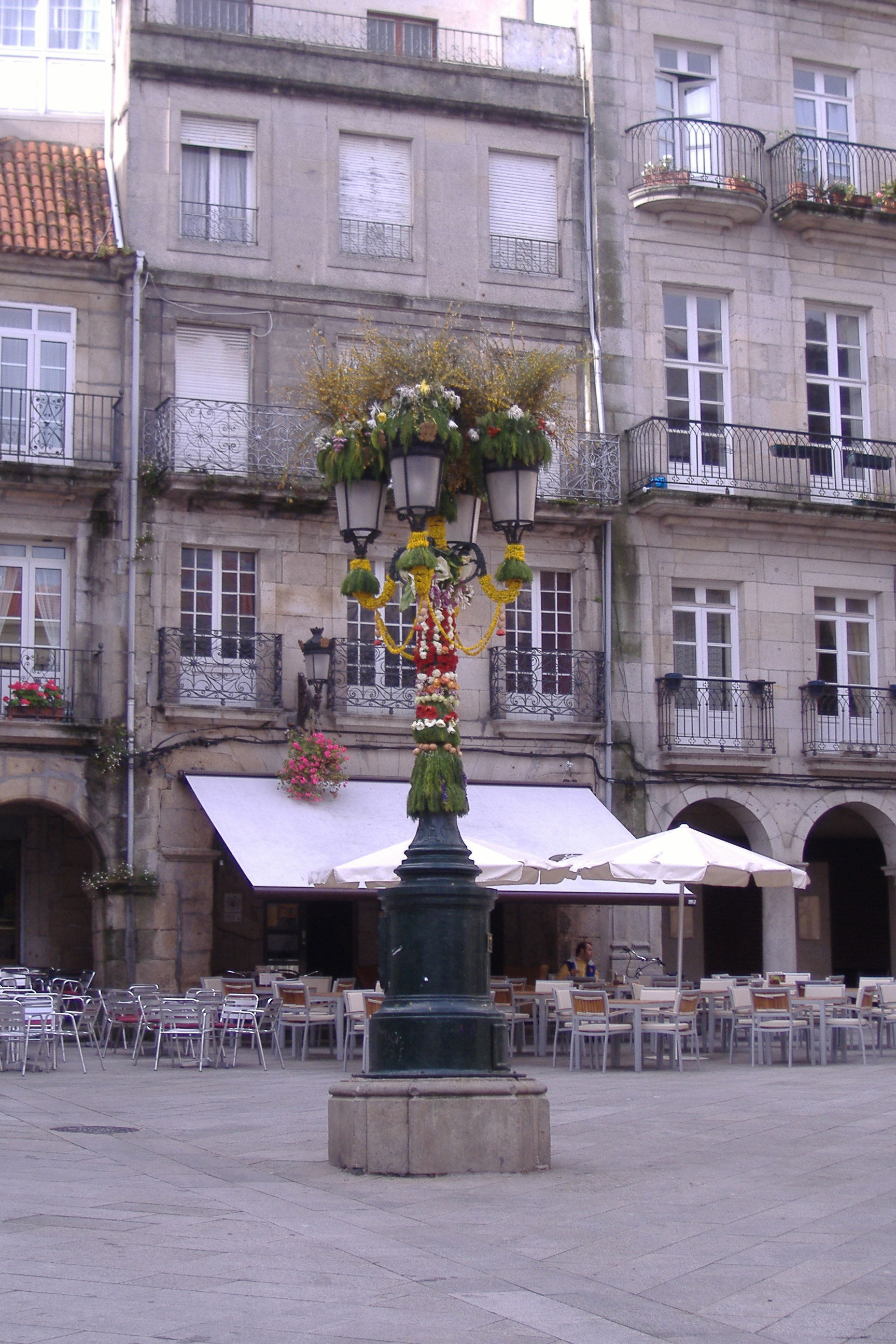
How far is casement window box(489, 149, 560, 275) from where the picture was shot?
22.8 meters

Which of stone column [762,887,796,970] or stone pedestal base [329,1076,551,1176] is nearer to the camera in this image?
stone pedestal base [329,1076,551,1176]

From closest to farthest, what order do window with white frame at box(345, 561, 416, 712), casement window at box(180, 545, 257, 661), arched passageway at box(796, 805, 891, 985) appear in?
casement window at box(180, 545, 257, 661), window with white frame at box(345, 561, 416, 712), arched passageway at box(796, 805, 891, 985)

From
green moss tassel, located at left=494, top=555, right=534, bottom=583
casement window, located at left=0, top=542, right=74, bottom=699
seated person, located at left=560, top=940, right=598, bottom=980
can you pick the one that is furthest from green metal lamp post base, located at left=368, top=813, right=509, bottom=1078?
casement window, located at left=0, top=542, right=74, bottom=699

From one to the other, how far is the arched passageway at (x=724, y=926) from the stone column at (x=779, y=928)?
2.00m

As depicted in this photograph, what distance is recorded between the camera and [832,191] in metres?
23.6

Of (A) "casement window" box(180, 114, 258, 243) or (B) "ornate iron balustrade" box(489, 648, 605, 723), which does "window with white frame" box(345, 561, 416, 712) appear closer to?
(B) "ornate iron balustrade" box(489, 648, 605, 723)

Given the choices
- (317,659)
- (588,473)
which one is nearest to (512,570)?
(317,659)

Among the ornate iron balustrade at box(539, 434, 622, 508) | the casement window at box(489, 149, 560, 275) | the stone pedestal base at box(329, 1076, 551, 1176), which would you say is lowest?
the stone pedestal base at box(329, 1076, 551, 1176)

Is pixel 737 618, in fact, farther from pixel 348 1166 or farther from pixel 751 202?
pixel 348 1166

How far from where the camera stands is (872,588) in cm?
2352

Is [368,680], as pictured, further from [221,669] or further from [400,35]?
[400,35]

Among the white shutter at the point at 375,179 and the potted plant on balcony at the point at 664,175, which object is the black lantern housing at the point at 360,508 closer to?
the white shutter at the point at 375,179

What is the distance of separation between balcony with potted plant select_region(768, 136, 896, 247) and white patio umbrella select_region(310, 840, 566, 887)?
11.3 m

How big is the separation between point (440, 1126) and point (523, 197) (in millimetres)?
16535
